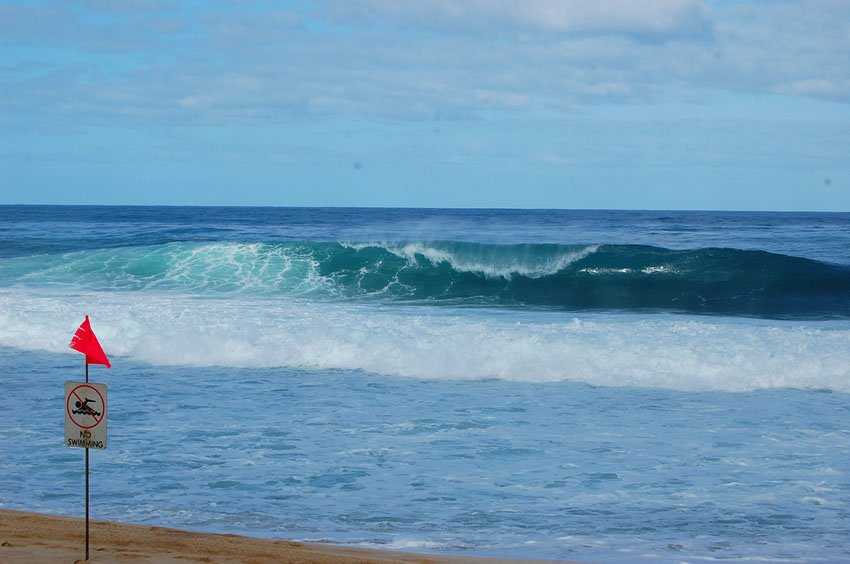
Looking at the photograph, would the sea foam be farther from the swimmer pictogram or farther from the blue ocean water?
the swimmer pictogram

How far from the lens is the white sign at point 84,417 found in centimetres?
521

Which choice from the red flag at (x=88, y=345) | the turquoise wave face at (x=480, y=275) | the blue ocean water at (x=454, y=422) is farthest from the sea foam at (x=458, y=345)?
the red flag at (x=88, y=345)

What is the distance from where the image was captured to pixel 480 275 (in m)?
24.6

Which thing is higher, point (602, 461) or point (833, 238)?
point (833, 238)

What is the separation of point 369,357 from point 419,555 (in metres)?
7.22

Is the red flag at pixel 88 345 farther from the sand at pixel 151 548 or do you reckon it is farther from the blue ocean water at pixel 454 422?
the blue ocean water at pixel 454 422

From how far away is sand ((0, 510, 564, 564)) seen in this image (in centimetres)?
527

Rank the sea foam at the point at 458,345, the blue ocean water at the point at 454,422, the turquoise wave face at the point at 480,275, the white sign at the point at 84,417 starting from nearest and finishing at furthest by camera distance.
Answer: the white sign at the point at 84,417
the blue ocean water at the point at 454,422
the sea foam at the point at 458,345
the turquoise wave face at the point at 480,275

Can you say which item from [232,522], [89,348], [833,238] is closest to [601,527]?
[232,522]

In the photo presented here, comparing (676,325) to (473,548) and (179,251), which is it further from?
(179,251)

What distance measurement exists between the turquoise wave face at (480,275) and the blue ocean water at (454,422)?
20.5 inches

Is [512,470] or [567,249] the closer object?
[512,470]

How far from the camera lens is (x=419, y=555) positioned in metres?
5.64

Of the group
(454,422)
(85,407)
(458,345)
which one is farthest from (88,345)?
(458,345)
